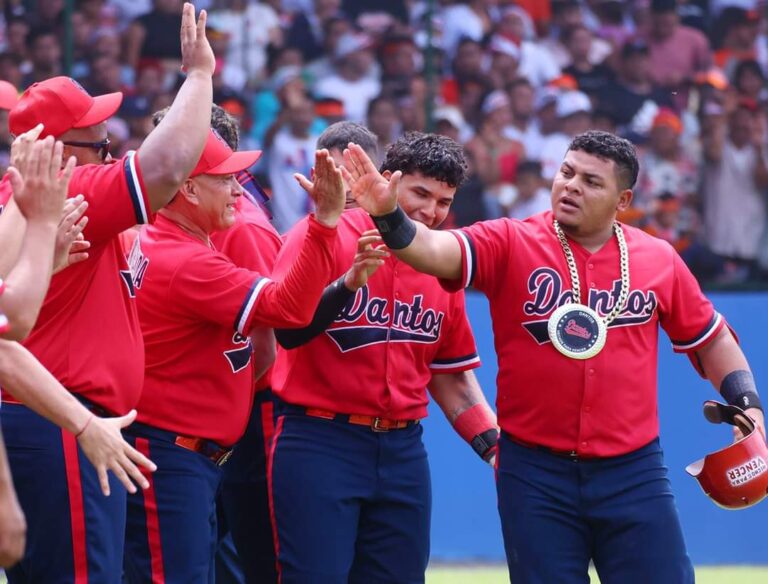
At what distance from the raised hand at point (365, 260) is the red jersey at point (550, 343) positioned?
0.34 m

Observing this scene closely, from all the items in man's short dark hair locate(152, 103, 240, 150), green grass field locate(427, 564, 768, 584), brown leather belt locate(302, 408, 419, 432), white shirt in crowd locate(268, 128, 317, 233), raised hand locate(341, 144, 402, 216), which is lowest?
green grass field locate(427, 564, 768, 584)

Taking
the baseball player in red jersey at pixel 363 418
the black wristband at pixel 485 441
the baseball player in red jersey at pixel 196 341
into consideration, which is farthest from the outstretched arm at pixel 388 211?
the black wristband at pixel 485 441

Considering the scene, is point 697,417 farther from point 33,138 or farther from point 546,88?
point 33,138

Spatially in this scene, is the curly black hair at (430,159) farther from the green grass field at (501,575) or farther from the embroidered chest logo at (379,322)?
the green grass field at (501,575)

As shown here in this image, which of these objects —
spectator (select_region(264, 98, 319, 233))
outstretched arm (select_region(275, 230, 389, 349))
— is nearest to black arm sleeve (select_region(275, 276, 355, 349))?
outstretched arm (select_region(275, 230, 389, 349))

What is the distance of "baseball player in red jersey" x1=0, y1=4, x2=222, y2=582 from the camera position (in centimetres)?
409

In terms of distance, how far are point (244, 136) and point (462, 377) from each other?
4.50 meters

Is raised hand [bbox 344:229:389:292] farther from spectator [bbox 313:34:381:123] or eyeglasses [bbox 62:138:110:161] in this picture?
spectator [bbox 313:34:381:123]

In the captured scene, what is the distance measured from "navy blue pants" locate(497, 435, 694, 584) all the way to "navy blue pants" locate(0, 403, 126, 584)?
152cm

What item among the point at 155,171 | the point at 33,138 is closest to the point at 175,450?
the point at 155,171

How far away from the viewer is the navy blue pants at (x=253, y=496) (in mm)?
5367

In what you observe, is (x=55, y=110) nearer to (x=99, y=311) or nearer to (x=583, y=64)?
(x=99, y=311)

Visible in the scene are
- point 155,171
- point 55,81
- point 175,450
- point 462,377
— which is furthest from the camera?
point 462,377

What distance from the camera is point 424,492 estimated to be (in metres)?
5.07
